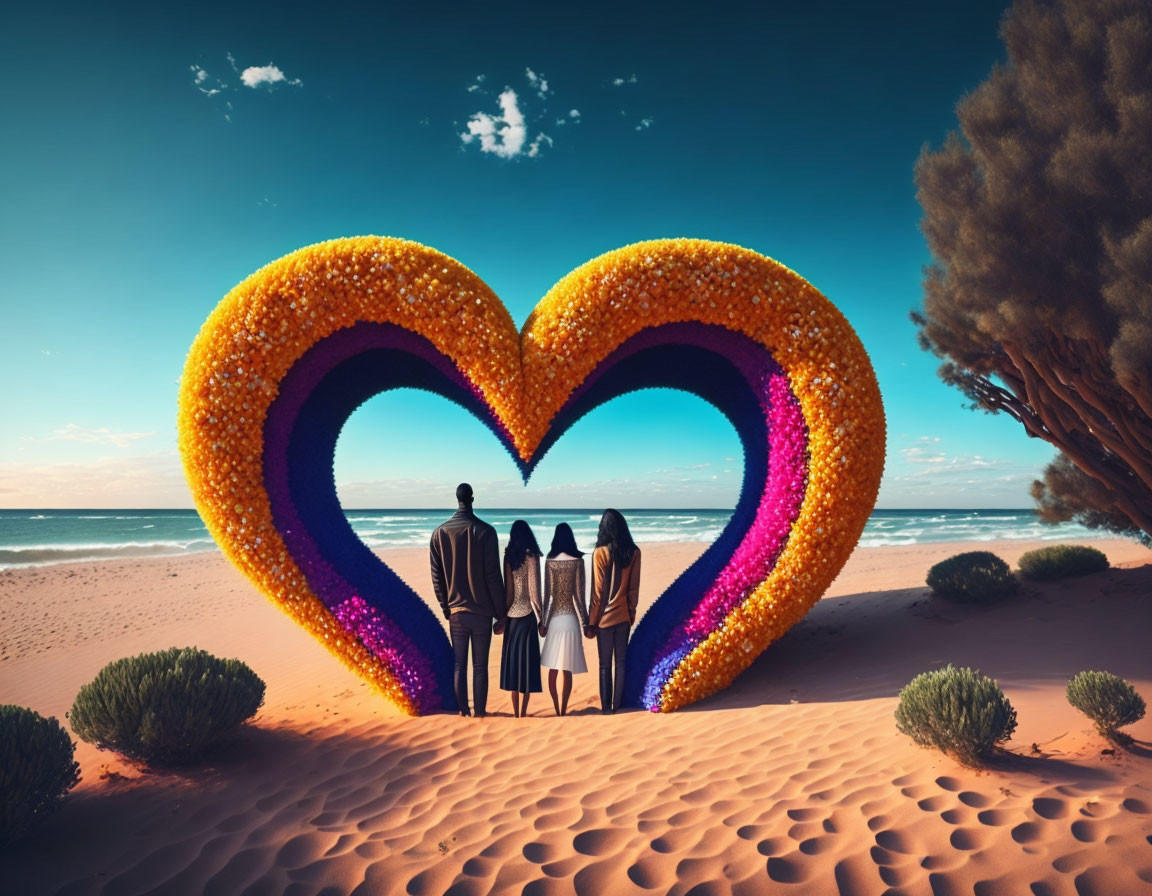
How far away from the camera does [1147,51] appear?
6.02m

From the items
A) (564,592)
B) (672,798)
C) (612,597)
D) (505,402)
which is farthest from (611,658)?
(505,402)

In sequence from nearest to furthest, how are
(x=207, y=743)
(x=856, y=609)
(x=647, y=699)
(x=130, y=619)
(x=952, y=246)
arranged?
(x=207, y=743) → (x=647, y=699) → (x=952, y=246) → (x=856, y=609) → (x=130, y=619)

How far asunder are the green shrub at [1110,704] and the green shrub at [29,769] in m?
6.45

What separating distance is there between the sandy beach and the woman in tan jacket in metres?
0.40

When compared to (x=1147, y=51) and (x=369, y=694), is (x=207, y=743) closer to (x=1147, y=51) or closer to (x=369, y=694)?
(x=369, y=694)

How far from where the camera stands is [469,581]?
5.64 meters

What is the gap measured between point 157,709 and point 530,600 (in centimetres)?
292

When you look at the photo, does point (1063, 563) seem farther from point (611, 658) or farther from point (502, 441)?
point (502, 441)

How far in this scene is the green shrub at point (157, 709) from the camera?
14.7 ft

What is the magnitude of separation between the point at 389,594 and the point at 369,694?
1.69 metres

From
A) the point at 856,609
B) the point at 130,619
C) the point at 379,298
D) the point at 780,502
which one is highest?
the point at 379,298

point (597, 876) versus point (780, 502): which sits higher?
point (780, 502)

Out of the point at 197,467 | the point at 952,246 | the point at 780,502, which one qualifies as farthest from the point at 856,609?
the point at 197,467

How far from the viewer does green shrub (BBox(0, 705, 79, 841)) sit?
11.3 ft
